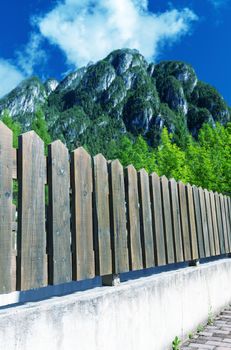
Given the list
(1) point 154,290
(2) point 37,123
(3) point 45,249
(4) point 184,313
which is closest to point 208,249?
(4) point 184,313

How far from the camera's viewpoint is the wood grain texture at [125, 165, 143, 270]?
3764mm

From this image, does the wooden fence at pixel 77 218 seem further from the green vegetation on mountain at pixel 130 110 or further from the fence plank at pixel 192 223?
the green vegetation on mountain at pixel 130 110

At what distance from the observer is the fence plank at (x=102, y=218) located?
3.22 meters

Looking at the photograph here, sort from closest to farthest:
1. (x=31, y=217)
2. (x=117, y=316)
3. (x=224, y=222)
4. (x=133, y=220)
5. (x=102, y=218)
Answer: (x=31, y=217)
(x=117, y=316)
(x=102, y=218)
(x=133, y=220)
(x=224, y=222)

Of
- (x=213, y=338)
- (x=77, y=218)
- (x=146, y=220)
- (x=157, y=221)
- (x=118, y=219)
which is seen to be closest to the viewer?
(x=77, y=218)

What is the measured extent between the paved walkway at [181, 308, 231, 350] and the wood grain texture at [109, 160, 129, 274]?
4.64 feet

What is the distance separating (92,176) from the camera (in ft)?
10.9

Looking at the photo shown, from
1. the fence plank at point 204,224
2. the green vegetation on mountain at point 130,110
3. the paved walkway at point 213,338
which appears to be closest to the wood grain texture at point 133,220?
the paved walkway at point 213,338

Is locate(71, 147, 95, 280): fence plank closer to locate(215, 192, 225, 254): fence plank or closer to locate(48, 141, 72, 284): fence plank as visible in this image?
locate(48, 141, 72, 284): fence plank

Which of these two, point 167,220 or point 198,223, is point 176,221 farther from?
point 198,223

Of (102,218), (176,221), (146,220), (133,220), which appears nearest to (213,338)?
(176,221)

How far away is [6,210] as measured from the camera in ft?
7.71

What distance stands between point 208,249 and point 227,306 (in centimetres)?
116

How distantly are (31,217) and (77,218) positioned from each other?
0.53 meters
